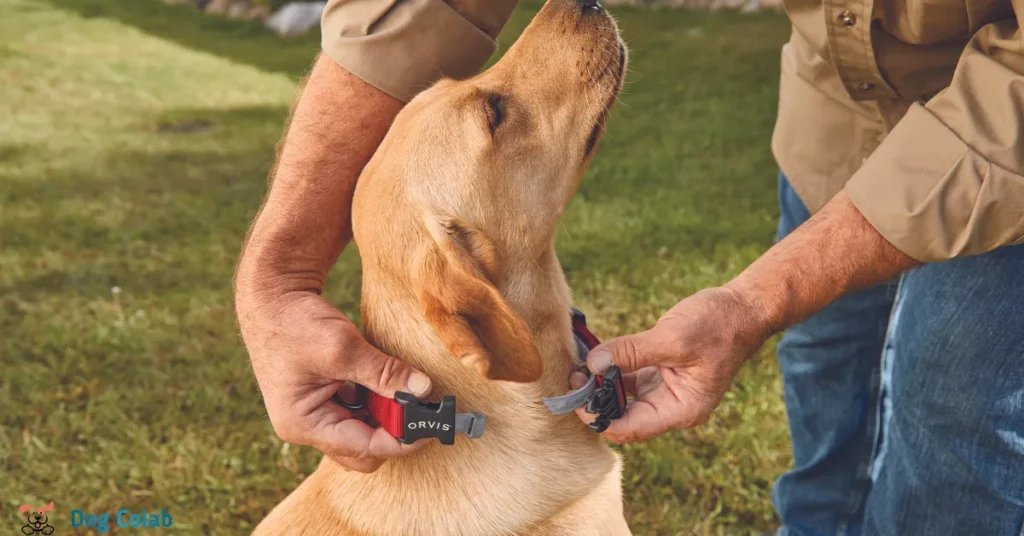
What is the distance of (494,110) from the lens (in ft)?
8.13

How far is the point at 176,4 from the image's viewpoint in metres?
14.0

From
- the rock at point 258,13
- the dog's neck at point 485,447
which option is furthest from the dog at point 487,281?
the rock at point 258,13

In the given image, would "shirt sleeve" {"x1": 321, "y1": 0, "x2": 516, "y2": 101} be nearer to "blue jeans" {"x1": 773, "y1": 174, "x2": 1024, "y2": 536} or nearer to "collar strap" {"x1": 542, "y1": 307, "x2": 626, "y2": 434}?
"collar strap" {"x1": 542, "y1": 307, "x2": 626, "y2": 434}

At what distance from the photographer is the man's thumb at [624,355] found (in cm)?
218

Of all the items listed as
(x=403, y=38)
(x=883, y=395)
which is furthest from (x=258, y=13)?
(x=883, y=395)

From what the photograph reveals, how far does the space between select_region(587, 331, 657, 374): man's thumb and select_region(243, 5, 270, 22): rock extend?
1198 centimetres

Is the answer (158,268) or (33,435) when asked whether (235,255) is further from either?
(33,435)

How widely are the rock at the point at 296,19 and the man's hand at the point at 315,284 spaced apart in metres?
10.2

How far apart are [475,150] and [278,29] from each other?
11.1 m

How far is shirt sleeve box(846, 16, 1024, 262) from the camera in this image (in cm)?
209

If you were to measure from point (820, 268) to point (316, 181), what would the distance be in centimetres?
136

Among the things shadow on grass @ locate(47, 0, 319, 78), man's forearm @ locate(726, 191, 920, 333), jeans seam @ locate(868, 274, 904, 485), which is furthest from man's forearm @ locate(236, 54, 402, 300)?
shadow on grass @ locate(47, 0, 319, 78)

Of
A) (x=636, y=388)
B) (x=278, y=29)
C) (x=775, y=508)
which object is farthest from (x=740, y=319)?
(x=278, y=29)

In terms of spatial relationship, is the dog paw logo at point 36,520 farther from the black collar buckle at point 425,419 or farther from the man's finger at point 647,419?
the man's finger at point 647,419
